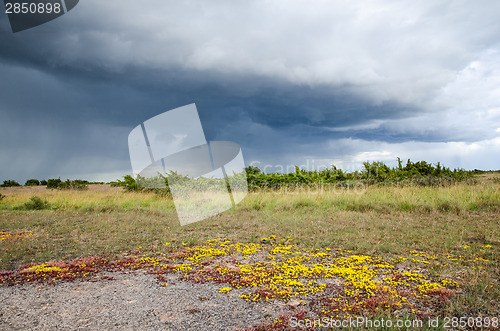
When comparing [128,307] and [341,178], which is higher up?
[341,178]

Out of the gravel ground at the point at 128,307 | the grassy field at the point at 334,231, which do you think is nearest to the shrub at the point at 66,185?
the grassy field at the point at 334,231

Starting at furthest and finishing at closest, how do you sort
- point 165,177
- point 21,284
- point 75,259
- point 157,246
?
point 165,177 → point 157,246 → point 75,259 → point 21,284

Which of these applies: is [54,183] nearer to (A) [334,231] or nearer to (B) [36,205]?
(B) [36,205]

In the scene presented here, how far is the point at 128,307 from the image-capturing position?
17.4ft

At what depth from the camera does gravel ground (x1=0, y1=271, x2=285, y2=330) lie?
4.70 m

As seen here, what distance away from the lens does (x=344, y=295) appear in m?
5.61

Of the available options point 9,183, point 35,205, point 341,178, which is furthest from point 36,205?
point 9,183

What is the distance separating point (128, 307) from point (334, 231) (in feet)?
23.8

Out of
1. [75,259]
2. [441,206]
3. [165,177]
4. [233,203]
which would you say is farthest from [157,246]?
[165,177]

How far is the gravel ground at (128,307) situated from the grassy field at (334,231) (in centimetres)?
246

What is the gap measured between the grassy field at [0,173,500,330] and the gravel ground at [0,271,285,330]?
8.07 ft

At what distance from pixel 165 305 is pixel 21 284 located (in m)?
3.50

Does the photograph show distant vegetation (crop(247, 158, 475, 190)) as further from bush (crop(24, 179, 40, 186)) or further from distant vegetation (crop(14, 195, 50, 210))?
bush (crop(24, 179, 40, 186))

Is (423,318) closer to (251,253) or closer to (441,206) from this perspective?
(251,253)
